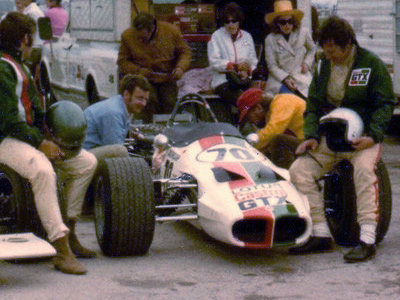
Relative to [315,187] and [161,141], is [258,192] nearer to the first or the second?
[315,187]

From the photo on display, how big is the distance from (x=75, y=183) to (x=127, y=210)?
1.41ft

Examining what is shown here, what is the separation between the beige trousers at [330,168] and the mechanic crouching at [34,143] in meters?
1.54

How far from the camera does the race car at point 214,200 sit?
20.9ft

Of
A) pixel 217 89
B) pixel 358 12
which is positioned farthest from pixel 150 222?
pixel 358 12

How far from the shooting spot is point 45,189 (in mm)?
6203

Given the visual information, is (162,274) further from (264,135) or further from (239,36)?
(239,36)

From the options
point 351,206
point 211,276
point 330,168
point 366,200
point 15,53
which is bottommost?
point 211,276

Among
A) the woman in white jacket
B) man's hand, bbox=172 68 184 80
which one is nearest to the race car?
man's hand, bbox=172 68 184 80

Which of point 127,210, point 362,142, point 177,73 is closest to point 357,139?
point 362,142

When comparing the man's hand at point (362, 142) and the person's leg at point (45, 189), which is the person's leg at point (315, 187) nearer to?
the man's hand at point (362, 142)

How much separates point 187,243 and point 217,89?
3.91 m

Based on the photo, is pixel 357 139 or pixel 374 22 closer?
pixel 357 139

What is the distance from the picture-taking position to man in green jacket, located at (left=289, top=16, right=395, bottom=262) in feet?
22.1

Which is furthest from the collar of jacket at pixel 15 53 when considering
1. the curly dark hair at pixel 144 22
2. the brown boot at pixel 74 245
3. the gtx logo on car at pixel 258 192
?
the curly dark hair at pixel 144 22
